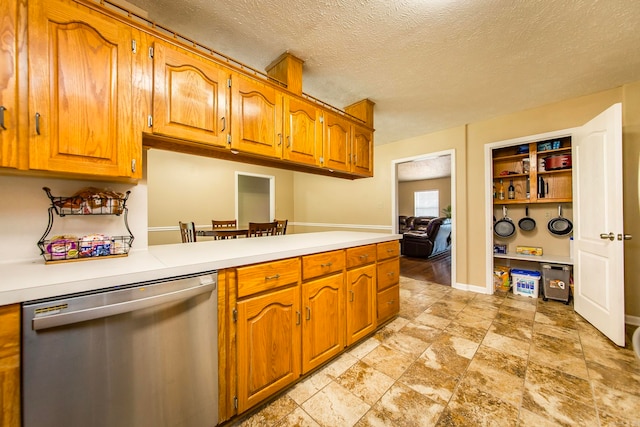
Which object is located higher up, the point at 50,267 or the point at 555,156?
the point at 555,156

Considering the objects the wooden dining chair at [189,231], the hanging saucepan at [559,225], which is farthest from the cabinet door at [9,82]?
the hanging saucepan at [559,225]

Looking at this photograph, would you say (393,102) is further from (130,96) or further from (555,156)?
(130,96)

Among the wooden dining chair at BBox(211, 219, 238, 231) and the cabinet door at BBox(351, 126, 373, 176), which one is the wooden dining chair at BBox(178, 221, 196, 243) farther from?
the cabinet door at BBox(351, 126, 373, 176)

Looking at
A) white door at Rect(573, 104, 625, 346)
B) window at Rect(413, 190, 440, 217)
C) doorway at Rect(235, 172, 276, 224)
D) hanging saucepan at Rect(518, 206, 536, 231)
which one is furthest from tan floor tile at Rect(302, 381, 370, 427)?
window at Rect(413, 190, 440, 217)

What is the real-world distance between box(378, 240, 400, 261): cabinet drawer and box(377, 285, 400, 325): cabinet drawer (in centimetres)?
33

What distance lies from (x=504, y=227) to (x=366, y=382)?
317 centimetres

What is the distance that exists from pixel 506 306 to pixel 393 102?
2.74m

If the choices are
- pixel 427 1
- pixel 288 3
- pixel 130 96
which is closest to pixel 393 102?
pixel 427 1

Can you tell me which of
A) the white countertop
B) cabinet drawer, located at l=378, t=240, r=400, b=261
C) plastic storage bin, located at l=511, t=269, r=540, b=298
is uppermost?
the white countertop

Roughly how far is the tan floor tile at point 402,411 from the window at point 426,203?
316 inches

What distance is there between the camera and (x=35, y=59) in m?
0.99

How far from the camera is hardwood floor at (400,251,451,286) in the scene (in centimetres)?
397

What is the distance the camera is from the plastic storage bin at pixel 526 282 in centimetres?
305

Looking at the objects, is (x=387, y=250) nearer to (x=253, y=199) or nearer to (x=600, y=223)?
(x=600, y=223)
